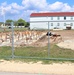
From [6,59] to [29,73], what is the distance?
3.34 m

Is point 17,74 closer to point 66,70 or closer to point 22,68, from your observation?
point 22,68

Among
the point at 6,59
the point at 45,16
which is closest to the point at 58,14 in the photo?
the point at 45,16

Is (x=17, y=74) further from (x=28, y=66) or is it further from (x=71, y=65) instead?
(x=71, y=65)

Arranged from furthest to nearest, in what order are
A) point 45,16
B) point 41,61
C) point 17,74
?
point 45,16, point 41,61, point 17,74

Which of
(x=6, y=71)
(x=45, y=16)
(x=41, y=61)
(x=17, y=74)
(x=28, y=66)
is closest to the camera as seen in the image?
(x=17, y=74)

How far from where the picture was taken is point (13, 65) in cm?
1073

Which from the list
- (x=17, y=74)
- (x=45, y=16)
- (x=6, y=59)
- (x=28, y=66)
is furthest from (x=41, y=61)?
(x=45, y=16)

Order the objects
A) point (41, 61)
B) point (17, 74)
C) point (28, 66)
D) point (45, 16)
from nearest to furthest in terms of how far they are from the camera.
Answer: point (17, 74)
point (28, 66)
point (41, 61)
point (45, 16)

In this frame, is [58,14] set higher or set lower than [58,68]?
higher

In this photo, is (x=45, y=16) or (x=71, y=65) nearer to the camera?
(x=71, y=65)

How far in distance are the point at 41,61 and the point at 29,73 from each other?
8.08ft

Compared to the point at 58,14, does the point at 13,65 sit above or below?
below

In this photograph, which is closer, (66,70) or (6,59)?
(66,70)

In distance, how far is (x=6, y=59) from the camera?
40.2 ft
